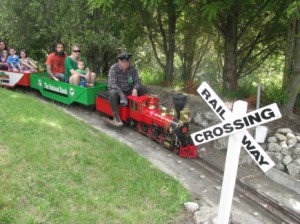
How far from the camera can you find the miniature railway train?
261 inches

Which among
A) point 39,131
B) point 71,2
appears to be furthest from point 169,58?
point 39,131

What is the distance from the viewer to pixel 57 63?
10.0 meters

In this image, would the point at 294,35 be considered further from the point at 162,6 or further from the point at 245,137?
the point at 245,137

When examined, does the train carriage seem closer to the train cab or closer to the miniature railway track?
the train cab

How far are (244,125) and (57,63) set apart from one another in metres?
8.01

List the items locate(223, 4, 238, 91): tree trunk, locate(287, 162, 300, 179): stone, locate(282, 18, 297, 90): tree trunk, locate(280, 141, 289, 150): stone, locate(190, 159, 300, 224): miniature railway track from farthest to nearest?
locate(223, 4, 238, 91): tree trunk, locate(282, 18, 297, 90): tree trunk, locate(280, 141, 289, 150): stone, locate(287, 162, 300, 179): stone, locate(190, 159, 300, 224): miniature railway track

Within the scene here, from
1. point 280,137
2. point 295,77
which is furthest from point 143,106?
point 295,77

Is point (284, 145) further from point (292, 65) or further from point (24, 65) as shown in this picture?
point (24, 65)

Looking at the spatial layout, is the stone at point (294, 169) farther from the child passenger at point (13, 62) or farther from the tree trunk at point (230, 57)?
the child passenger at point (13, 62)

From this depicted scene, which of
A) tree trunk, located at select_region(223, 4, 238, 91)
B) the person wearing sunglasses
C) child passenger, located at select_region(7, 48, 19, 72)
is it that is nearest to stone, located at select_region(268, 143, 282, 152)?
tree trunk, located at select_region(223, 4, 238, 91)

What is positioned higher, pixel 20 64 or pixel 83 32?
pixel 83 32

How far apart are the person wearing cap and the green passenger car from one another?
97 centimetres

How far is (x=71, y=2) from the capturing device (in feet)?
38.0

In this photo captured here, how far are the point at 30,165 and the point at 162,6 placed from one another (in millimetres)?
6356
